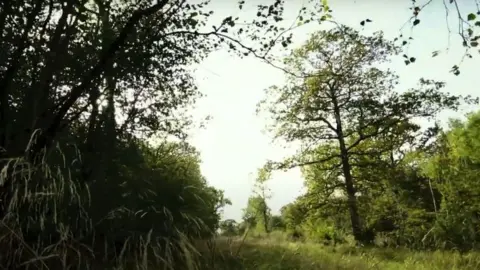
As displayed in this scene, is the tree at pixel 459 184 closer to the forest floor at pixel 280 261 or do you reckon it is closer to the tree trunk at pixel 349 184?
the tree trunk at pixel 349 184

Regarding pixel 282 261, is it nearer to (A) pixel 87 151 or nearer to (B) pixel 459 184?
(A) pixel 87 151

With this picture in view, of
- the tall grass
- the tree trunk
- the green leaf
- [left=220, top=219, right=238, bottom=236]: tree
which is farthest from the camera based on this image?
the tree trunk

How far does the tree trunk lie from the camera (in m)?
13.9

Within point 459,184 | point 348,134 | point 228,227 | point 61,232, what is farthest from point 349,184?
point 61,232

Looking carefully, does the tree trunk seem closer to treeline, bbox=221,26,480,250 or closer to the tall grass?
treeline, bbox=221,26,480,250

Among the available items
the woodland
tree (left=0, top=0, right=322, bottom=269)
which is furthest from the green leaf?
tree (left=0, top=0, right=322, bottom=269)

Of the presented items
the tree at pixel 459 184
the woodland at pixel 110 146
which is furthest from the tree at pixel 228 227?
the tree at pixel 459 184

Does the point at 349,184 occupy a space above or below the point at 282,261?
above

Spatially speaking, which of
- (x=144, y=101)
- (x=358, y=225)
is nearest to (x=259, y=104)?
(x=358, y=225)

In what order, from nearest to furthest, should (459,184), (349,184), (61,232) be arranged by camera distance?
(61,232) < (349,184) < (459,184)

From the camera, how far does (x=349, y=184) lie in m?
14.3

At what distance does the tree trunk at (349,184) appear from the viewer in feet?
45.5

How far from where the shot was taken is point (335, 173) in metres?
15.1

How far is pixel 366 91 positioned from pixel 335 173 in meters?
3.08
